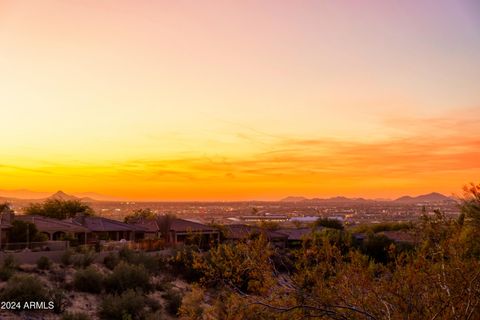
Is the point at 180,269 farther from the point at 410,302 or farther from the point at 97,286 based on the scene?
the point at 410,302

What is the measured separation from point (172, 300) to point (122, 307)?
196 inches

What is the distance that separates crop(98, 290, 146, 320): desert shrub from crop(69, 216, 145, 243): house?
950 inches

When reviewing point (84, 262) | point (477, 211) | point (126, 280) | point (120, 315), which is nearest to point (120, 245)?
point (84, 262)

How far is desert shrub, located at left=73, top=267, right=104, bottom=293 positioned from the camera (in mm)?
31000

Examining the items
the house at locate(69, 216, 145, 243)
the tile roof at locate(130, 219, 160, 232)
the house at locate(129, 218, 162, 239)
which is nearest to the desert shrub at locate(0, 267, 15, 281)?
the house at locate(69, 216, 145, 243)

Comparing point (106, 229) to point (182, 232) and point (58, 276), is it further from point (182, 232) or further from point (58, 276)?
point (58, 276)

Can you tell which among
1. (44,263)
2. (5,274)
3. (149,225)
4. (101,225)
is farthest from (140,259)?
(149,225)

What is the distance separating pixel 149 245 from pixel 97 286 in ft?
51.8

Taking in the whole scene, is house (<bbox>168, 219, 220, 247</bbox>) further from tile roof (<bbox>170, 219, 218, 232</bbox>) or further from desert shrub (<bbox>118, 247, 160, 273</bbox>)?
desert shrub (<bbox>118, 247, 160, 273</bbox>)

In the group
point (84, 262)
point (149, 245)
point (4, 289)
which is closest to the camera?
point (4, 289)

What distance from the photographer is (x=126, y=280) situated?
32.6 meters

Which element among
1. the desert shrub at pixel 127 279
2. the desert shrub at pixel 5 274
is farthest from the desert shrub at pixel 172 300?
the desert shrub at pixel 5 274

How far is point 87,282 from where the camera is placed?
31219mm

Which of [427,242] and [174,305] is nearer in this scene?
[427,242]
